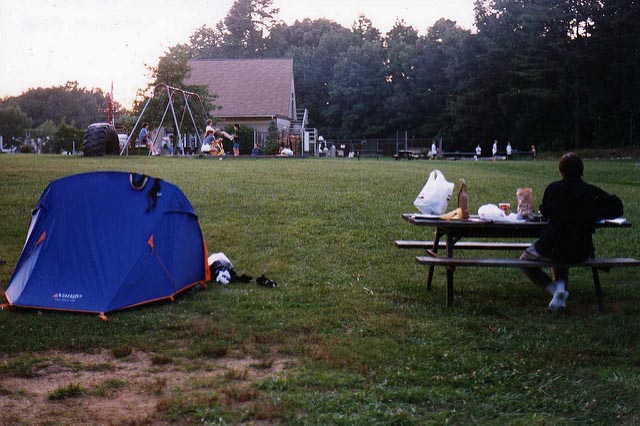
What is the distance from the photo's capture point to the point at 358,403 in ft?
15.5

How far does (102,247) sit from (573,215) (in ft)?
15.9

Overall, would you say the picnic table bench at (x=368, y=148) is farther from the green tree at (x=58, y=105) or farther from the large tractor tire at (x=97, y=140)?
the green tree at (x=58, y=105)

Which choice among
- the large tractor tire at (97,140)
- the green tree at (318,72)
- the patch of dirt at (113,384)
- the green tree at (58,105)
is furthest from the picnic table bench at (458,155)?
the green tree at (58,105)

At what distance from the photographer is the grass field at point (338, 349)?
470cm

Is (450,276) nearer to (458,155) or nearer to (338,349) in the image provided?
(338,349)

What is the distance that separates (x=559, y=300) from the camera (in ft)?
24.5

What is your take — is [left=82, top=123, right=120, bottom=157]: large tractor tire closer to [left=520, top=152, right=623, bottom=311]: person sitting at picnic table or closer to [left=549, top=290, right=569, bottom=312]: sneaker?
[left=520, top=152, right=623, bottom=311]: person sitting at picnic table

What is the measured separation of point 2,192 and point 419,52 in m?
58.4

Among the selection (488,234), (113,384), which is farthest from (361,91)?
(113,384)

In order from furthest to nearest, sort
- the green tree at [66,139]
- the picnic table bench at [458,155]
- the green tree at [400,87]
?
the green tree at [400,87], the picnic table bench at [458,155], the green tree at [66,139]

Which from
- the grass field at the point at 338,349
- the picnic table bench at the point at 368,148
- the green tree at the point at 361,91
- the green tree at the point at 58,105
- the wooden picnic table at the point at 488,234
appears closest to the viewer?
the grass field at the point at 338,349

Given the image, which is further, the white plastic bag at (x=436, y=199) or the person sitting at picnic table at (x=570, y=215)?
the white plastic bag at (x=436, y=199)

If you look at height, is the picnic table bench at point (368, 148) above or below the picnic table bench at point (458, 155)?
above

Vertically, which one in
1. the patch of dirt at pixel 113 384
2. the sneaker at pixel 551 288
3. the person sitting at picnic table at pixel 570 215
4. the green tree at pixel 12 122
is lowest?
the patch of dirt at pixel 113 384
